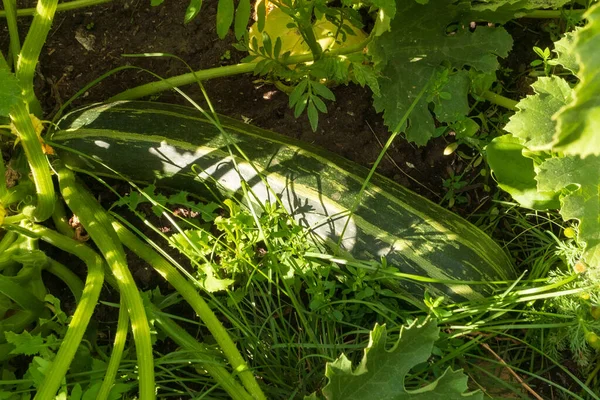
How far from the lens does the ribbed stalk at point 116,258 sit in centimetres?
172

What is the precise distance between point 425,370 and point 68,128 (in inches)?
57.9

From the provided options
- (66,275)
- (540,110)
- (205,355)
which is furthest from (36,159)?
(540,110)

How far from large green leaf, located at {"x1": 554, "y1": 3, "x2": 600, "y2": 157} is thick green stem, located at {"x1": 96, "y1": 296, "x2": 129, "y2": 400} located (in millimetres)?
1227

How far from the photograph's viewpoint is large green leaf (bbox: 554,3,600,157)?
974mm

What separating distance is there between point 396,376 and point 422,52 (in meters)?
1.09

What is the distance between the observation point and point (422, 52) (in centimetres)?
215

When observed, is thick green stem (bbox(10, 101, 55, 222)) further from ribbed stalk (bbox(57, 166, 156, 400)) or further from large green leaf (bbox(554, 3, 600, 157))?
large green leaf (bbox(554, 3, 600, 157))

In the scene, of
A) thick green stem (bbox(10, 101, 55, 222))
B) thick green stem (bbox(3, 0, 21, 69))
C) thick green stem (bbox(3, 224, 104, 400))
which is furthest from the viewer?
thick green stem (bbox(3, 0, 21, 69))

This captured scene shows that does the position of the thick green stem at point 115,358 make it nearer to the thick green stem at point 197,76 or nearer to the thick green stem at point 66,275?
the thick green stem at point 66,275

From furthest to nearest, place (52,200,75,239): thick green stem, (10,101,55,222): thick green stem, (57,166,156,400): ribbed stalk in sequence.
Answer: (52,200,75,239): thick green stem, (10,101,55,222): thick green stem, (57,166,156,400): ribbed stalk

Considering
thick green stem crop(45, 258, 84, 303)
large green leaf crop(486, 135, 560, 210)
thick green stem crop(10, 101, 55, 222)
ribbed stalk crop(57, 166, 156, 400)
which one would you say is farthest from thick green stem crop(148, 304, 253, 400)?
large green leaf crop(486, 135, 560, 210)

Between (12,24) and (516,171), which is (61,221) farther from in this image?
(516,171)

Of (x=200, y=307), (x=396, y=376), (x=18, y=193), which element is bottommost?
(x=396, y=376)

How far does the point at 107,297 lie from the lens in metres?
2.34
